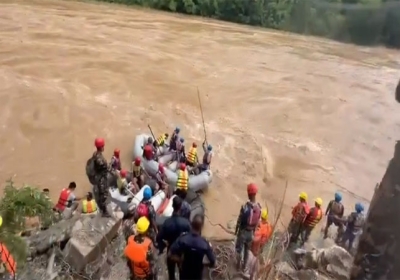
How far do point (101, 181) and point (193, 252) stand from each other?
9.56 feet

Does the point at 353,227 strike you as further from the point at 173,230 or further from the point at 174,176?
the point at 173,230

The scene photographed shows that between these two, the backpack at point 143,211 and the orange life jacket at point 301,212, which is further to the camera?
the orange life jacket at point 301,212

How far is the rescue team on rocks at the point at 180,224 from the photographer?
177 inches

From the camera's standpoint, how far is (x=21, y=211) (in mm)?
6441

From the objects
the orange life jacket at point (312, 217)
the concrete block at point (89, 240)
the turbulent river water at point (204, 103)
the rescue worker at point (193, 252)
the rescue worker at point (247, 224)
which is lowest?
the turbulent river water at point (204, 103)

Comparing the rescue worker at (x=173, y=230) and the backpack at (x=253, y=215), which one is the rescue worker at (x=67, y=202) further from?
the backpack at (x=253, y=215)

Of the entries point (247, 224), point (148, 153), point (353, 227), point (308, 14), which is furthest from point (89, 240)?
point (308, 14)

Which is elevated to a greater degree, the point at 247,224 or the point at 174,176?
the point at 247,224

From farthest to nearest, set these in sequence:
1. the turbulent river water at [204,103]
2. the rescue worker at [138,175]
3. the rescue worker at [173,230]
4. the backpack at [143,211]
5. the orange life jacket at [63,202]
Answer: the turbulent river water at [204,103] < the rescue worker at [138,175] < the orange life jacket at [63,202] < the backpack at [143,211] < the rescue worker at [173,230]

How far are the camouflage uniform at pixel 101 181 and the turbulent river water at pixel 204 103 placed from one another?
2548 millimetres

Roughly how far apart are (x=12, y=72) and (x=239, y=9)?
61.4 ft

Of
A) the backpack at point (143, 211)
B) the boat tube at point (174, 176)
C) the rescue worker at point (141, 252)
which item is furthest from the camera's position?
the boat tube at point (174, 176)

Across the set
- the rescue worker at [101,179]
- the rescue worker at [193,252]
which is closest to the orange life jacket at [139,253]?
the rescue worker at [193,252]

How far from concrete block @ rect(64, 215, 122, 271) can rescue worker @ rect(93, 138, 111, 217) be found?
0.48m
